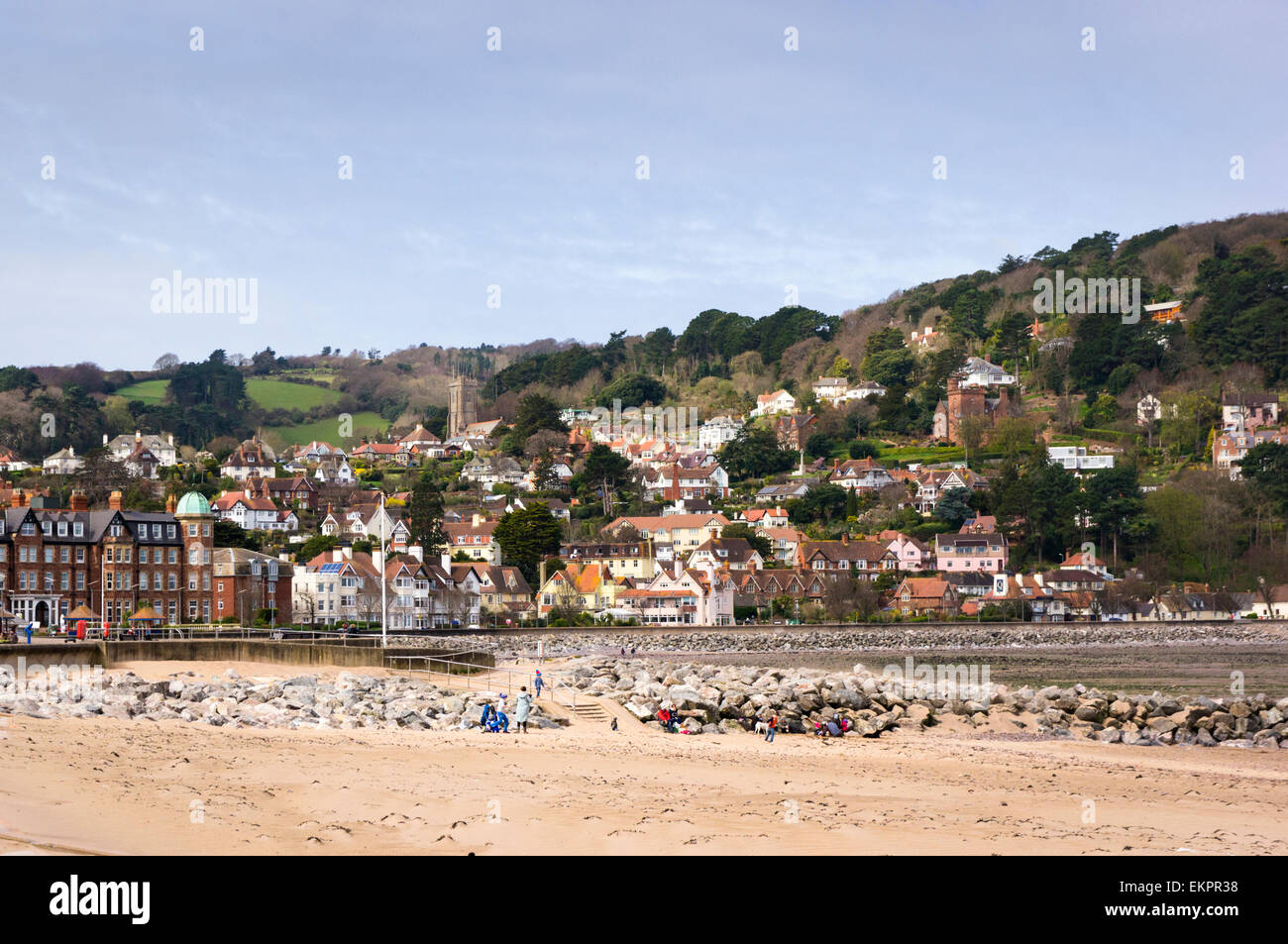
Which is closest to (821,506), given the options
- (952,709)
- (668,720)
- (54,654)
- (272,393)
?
(952,709)

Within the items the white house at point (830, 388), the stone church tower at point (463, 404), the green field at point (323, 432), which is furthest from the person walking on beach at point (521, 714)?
the green field at point (323, 432)

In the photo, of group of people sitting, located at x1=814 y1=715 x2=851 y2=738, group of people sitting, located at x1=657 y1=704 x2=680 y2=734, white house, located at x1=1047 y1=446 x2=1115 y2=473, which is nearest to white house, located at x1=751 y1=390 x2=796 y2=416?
white house, located at x1=1047 y1=446 x2=1115 y2=473

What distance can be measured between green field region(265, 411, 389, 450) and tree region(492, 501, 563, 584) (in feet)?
230

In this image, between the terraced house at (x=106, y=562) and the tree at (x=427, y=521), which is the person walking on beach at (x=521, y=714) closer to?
the terraced house at (x=106, y=562)

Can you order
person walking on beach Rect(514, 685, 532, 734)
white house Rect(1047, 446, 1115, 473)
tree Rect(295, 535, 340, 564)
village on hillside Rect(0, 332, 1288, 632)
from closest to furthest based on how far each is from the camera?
person walking on beach Rect(514, 685, 532, 734) → village on hillside Rect(0, 332, 1288, 632) → tree Rect(295, 535, 340, 564) → white house Rect(1047, 446, 1115, 473)

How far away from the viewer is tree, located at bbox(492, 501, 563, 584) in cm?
7969

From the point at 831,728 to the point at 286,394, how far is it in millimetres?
166639

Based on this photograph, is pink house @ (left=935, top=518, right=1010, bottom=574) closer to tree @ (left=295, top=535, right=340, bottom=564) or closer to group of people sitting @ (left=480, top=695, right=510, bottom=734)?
tree @ (left=295, top=535, right=340, bottom=564)

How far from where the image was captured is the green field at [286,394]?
174375 millimetres

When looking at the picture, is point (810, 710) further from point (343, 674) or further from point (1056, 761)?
point (343, 674)

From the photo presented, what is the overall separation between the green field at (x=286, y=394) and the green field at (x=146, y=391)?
11452mm

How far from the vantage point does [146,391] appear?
534 feet

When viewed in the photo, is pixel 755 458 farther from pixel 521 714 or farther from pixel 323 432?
pixel 521 714
